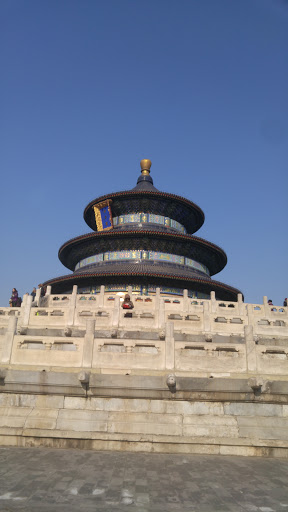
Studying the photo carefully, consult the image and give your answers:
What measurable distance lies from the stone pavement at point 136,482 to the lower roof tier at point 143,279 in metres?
19.4

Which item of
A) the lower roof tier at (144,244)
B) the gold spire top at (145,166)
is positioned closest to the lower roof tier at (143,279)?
the lower roof tier at (144,244)

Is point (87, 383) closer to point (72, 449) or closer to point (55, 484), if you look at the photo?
point (72, 449)

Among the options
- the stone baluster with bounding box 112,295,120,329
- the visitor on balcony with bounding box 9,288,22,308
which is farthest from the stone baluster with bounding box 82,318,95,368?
the visitor on balcony with bounding box 9,288,22,308

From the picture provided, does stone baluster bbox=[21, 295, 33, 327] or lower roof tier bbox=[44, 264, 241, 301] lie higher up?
lower roof tier bbox=[44, 264, 241, 301]

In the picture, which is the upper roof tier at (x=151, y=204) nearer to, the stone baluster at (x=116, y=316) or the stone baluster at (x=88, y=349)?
the stone baluster at (x=116, y=316)

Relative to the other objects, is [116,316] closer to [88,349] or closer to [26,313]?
[26,313]

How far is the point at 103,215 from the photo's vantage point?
35.9 m

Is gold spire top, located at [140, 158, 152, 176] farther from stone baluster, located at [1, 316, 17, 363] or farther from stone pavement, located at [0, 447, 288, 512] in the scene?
stone pavement, located at [0, 447, 288, 512]

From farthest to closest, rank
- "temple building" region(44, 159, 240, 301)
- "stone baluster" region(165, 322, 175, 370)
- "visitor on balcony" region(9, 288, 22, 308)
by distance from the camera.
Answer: "temple building" region(44, 159, 240, 301) < "visitor on balcony" region(9, 288, 22, 308) < "stone baluster" region(165, 322, 175, 370)

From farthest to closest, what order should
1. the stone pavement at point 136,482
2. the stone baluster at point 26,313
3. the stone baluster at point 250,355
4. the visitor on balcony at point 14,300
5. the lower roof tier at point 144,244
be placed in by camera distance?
the lower roof tier at point 144,244, the visitor on balcony at point 14,300, the stone baluster at point 26,313, the stone baluster at point 250,355, the stone pavement at point 136,482

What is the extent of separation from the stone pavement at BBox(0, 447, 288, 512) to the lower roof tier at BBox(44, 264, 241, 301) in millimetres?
19415

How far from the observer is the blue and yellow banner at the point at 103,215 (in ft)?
116

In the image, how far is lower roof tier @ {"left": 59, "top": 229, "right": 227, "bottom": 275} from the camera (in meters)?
31.4

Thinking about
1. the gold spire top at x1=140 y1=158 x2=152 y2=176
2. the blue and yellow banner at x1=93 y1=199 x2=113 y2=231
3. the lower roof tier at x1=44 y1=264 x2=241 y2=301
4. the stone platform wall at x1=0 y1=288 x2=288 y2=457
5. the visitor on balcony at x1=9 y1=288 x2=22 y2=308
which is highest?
the gold spire top at x1=140 y1=158 x2=152 y2=176
